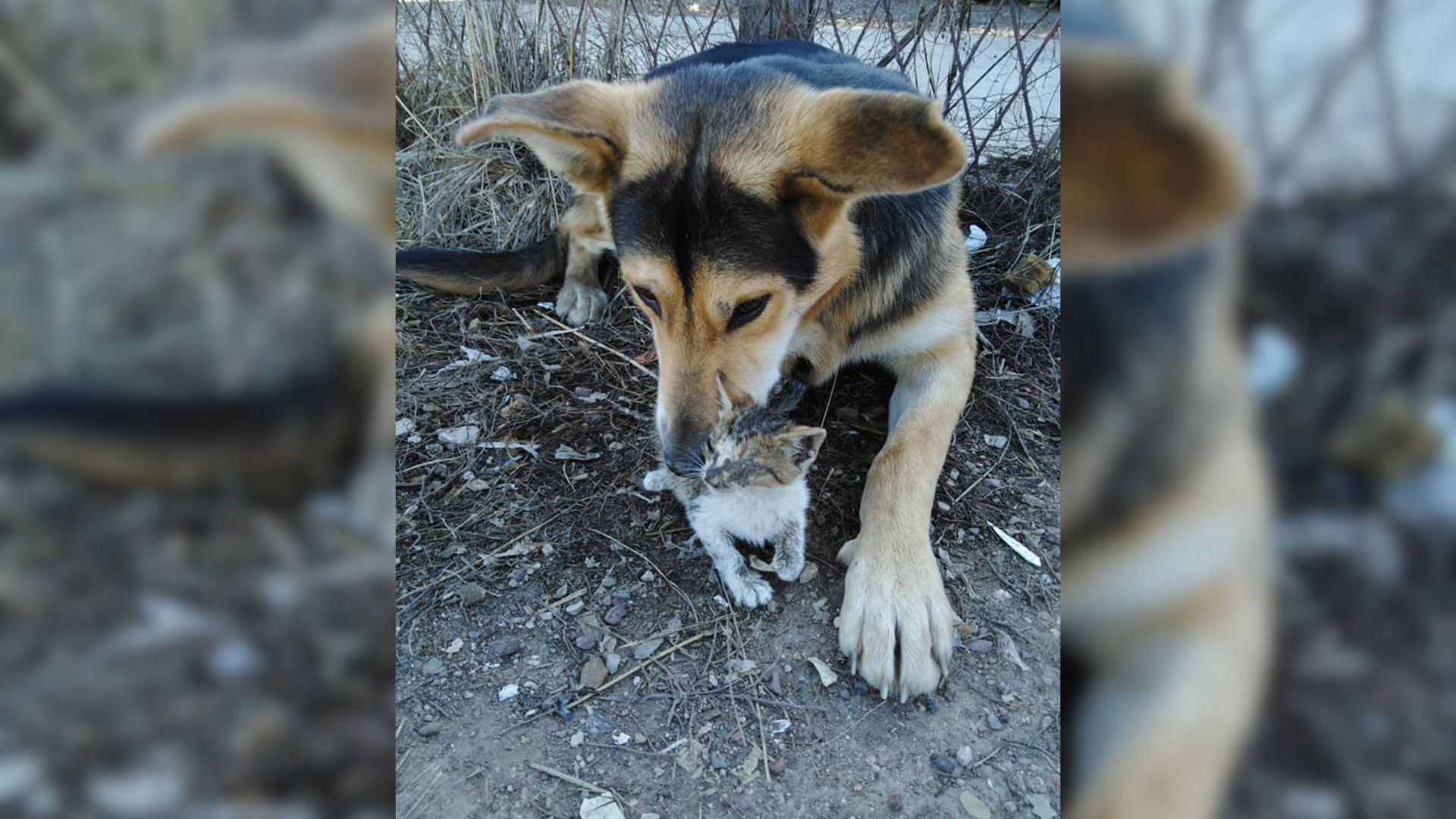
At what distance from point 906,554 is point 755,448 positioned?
1.84 feet

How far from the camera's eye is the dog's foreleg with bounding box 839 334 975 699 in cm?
224

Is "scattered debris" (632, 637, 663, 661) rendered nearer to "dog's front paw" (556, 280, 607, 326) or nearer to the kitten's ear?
the kitten's ear

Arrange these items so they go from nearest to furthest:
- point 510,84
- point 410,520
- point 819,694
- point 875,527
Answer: point 819,694 < point 875,527 < point 410,520 < point 510,84

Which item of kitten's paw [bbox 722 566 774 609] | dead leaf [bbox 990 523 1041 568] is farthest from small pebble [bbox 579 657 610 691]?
dead leaf [bbox 990 523 1041 568]

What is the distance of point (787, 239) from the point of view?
2441 mm

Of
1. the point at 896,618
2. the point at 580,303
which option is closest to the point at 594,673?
the point at 896,618
